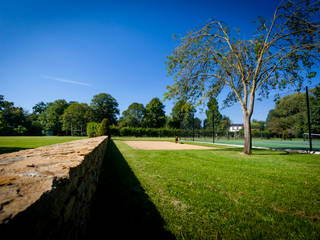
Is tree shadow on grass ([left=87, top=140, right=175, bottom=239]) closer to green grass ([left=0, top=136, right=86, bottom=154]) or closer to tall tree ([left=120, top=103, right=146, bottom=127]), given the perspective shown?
green grass ([left=0, top=136, right=86, bottom=154])

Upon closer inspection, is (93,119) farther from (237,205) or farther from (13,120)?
(237,205)

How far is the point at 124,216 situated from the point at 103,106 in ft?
155

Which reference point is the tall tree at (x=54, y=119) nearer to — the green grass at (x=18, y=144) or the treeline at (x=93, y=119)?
the treeline at (x=93, y=119)

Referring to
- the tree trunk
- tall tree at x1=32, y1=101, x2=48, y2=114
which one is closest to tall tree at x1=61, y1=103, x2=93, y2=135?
tall tree at x1=32, y1=101, x2=48, y2=114

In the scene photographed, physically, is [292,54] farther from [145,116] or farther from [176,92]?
[145,116]

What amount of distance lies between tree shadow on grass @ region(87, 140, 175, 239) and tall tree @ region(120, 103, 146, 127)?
46.2 m

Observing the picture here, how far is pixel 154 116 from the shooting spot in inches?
1889

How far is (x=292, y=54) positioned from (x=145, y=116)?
4462 centimetres

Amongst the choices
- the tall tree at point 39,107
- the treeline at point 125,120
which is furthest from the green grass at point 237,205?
the tall tree at point 39,107

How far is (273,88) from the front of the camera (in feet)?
30.2

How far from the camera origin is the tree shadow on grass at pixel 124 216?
175cm

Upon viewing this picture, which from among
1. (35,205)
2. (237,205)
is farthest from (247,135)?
(35,205)

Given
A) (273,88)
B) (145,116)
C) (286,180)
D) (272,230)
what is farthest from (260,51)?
(145,116)

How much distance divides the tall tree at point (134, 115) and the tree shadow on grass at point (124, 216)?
46151mm
